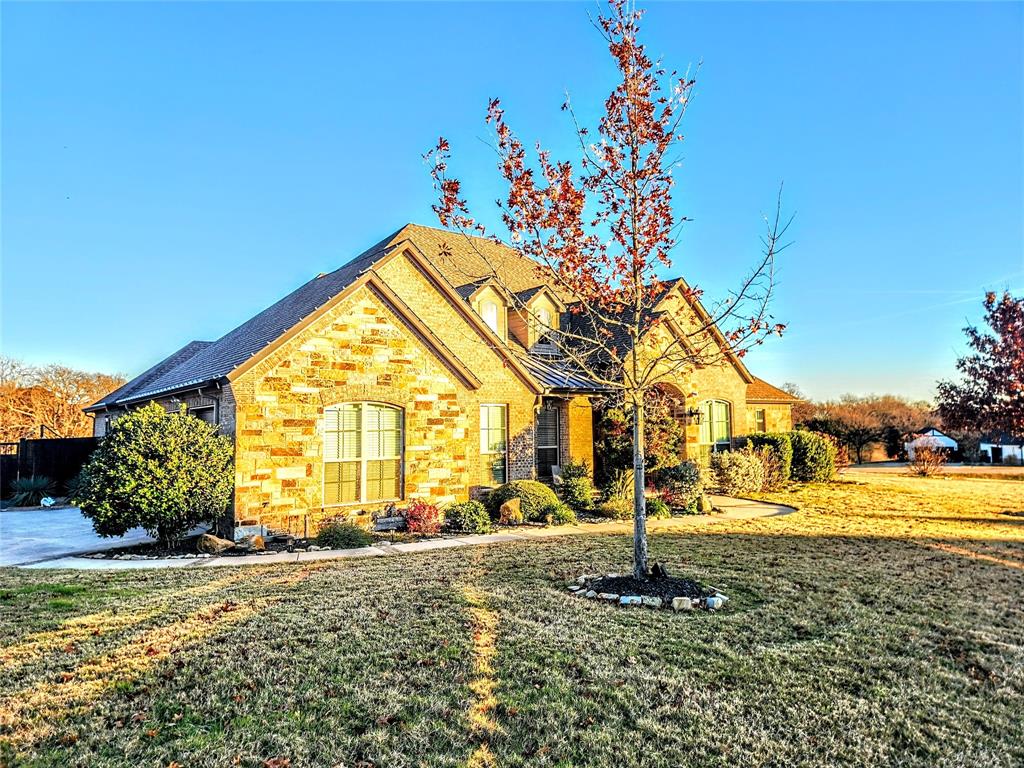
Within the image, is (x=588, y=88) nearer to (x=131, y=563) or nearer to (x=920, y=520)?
(x=131, y=563)

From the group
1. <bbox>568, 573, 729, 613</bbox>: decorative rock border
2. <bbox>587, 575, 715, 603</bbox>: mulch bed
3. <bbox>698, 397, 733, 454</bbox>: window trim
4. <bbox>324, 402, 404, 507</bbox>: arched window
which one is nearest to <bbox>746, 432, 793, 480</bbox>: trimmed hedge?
<bbox>698, 397, 733, 454</bbox>: window trim

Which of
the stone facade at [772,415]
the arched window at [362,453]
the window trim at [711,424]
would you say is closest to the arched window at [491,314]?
the arched window at [362,453]

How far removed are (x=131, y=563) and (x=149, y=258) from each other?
42.9ft

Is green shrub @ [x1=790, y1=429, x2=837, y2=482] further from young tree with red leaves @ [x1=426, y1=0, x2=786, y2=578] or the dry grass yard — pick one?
young tree with red leaves @ [x1=426, y1=0, x2=786, y2=578]

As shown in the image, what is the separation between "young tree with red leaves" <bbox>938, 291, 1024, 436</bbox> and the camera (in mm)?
16156

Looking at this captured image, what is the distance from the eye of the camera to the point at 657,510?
16.0m

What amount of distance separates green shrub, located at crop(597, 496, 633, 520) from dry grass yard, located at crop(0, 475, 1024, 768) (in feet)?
20.2

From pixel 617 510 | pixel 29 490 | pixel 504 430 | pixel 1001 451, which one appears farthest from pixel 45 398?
pixel 1001 451

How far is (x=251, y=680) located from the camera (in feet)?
16.3

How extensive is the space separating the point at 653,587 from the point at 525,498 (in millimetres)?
Answer: 7235

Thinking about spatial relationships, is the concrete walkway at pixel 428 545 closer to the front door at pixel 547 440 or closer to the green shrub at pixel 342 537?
the green shrub at pixel 342 537

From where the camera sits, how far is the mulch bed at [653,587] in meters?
7.58

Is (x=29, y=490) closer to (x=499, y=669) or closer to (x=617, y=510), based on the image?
(x=617, y=510)

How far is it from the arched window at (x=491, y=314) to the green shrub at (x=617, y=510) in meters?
6.74
